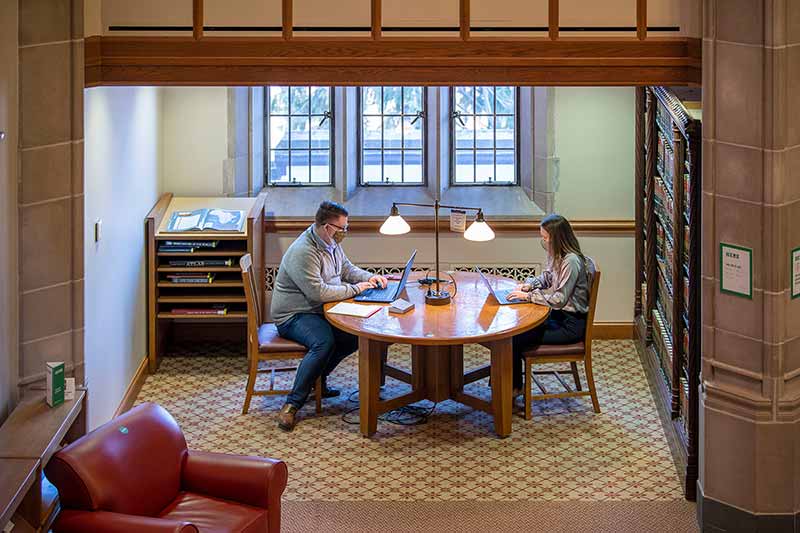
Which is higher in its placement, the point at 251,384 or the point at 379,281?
the point at 379,281

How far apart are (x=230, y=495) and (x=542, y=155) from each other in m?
4.67

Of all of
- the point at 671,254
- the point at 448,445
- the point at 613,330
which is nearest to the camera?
the point at 448,445

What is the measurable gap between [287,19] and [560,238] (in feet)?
8.07

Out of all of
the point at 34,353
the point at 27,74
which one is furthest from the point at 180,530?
the point at 27,74

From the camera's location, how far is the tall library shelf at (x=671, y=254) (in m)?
5.69

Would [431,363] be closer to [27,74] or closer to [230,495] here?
[230,495]

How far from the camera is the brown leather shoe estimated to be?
22.1ft

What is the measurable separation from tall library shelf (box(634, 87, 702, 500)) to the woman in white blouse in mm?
547

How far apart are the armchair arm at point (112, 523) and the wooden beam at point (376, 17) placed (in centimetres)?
246

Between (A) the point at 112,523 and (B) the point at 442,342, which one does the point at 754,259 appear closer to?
(B) the point at 442,342

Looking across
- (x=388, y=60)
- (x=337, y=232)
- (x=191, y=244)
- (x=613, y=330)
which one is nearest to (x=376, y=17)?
(x=388, y=60)

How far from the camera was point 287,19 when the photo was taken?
5242 mm

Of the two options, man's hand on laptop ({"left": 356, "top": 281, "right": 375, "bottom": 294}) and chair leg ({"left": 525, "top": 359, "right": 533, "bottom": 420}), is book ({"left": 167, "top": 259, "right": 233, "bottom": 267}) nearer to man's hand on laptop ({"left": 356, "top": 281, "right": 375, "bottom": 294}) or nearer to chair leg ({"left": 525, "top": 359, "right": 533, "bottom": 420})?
man's hand on laptop ({"left": 356, "top": 281, "right": 375, "bottom": 294})

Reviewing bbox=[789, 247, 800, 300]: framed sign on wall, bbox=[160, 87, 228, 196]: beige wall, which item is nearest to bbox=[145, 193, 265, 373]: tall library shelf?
bbox=[160, 87, 228, 196]: beige wall
